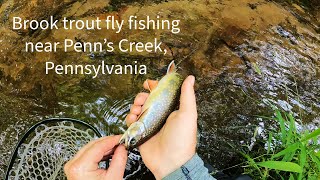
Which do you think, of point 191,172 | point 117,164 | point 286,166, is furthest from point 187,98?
point 286,166

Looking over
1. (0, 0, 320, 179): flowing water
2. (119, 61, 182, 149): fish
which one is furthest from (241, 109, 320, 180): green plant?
(119, 61, 182, 149): fish

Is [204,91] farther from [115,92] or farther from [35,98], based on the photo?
[35,98]

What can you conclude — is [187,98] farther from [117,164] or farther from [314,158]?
[314,158]

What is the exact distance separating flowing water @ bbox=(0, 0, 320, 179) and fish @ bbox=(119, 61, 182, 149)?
1143mm

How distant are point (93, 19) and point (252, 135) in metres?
2.05

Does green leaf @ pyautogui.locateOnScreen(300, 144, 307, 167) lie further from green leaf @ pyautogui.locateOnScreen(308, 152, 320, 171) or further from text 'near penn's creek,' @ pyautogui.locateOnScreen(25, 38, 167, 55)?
text 'near penn's creek,' @ pyautogui.locateOnScreen(25, 38, 167, 55)

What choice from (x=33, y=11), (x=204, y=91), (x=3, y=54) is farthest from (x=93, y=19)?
(x=204, y=91)

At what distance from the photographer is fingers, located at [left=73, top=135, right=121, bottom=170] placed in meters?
2.62

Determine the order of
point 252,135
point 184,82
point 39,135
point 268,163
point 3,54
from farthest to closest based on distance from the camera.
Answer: point 3,54, point 252,135, point 39,135, point 268,163, point 184,82

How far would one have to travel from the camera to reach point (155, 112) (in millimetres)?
2711

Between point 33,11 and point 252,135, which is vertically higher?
point 33,11

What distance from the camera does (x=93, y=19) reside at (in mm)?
4488

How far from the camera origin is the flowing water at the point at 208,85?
12.9 ft

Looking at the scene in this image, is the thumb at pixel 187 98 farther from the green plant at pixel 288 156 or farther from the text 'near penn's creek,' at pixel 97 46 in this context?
the text 'near penn's creek,' at pixel 97 46
